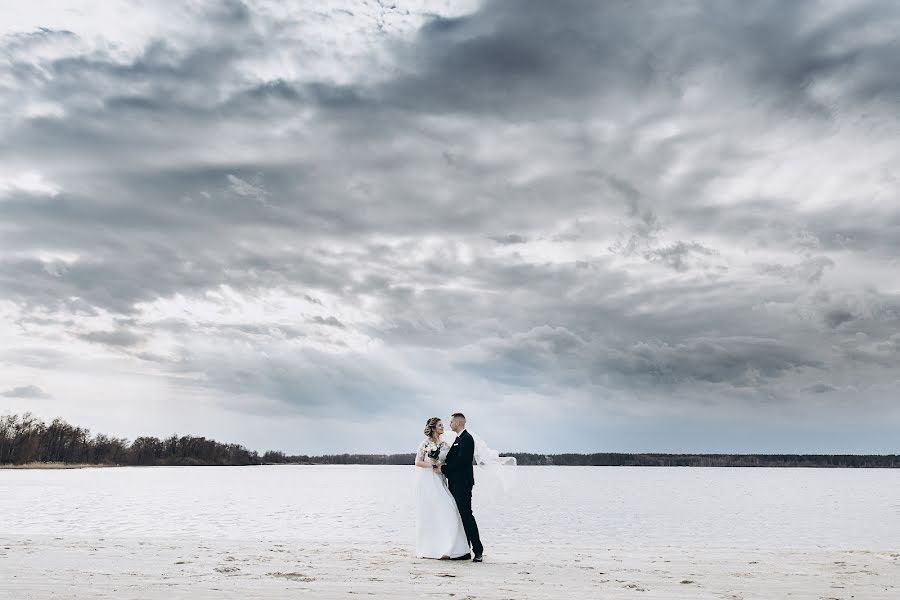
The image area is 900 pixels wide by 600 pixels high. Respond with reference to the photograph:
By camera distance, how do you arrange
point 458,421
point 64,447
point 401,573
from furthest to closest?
1. point 64,447
2. point 458,421
3. point 401,573

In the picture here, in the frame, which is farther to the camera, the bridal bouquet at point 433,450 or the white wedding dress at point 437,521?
the bridal bouquet at point 433,450

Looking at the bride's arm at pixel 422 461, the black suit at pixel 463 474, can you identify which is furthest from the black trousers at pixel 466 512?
the bride's arm at pixel 422 461

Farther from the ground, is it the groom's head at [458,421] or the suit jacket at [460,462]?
the groom's head at [458,421]

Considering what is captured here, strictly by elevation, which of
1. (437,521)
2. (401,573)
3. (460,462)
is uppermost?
(460,462)

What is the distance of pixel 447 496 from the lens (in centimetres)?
1570

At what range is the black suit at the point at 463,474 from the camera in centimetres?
1546

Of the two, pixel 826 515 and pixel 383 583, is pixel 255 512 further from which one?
pixel 826 515

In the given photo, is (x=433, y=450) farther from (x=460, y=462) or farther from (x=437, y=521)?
(x=437, y=521)

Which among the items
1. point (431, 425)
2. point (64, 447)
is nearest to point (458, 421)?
point (431, 425)

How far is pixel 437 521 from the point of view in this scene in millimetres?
15602

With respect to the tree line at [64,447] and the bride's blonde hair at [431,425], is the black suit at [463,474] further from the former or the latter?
the tree line at [64,447]

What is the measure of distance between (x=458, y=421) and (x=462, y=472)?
1.16 m

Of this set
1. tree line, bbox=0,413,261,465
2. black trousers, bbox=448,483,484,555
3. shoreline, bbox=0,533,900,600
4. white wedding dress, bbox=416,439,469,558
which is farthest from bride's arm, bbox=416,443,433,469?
tree line, bbox=0,413,261,465

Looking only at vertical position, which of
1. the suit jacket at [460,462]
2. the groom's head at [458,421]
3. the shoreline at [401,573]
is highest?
the groom's head at [458,421]
